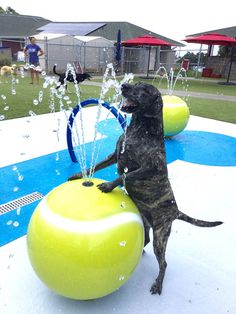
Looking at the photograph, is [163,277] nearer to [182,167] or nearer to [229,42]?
[182,167]

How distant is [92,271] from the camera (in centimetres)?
241

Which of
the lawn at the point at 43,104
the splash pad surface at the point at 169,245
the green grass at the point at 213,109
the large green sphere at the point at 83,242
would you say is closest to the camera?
the large green sphere at the point at 83,242

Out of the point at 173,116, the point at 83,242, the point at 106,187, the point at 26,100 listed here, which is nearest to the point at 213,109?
the point at 173,116

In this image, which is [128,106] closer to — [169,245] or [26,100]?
[169,245]

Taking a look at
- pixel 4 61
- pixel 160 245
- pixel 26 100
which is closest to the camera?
pixel 160 245

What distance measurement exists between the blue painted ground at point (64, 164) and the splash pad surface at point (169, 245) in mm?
15

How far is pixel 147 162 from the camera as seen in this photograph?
106 inches

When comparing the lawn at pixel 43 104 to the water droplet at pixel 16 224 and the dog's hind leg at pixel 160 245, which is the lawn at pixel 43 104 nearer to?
the water droplet at pixel 16 224

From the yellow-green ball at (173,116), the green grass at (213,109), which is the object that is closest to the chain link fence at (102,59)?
the green grass at (213,109)

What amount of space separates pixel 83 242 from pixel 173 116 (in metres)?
5.44

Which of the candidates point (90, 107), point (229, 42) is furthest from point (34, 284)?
point (229, 42)

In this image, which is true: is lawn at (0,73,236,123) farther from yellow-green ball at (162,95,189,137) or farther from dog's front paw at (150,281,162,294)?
dog's front paw at (150,281,162,294)

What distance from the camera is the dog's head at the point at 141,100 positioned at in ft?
8.70

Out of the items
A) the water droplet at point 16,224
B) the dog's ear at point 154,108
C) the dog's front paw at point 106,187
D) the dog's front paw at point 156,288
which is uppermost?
the dog's ear at point 154,108
